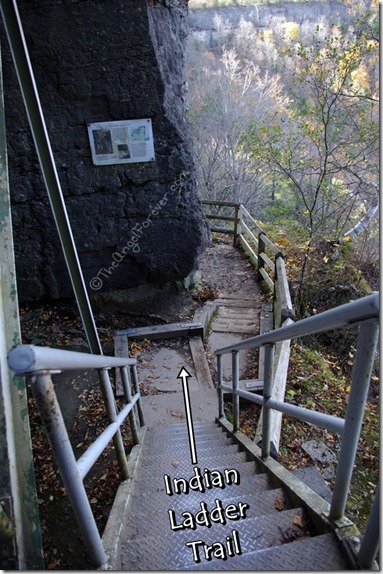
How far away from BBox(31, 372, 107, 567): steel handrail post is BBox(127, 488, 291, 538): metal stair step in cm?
73

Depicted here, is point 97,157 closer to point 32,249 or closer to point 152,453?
point 32,249

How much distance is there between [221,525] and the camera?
1892mm

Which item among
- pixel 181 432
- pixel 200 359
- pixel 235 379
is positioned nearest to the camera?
pixel 235 379

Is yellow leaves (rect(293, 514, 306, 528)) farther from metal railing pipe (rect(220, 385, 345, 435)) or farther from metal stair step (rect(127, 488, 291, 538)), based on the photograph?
metal railing pipe (rect(220, 385, 345, 435))

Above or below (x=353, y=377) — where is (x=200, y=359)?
below

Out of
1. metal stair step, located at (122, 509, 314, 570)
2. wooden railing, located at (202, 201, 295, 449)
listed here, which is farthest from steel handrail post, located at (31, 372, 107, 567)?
wooden railing, located at (202, 201, 295, 449)

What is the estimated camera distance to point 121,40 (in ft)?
16.3

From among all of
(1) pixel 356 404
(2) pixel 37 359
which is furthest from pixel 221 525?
(2) pixel 37 359

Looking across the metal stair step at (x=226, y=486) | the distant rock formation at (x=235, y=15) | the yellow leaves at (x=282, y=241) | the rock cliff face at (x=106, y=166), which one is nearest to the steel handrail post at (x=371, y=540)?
the metal stair step at (x=226, y=486)

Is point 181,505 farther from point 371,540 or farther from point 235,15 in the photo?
point 235,15

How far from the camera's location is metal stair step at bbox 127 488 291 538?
6.50 ft

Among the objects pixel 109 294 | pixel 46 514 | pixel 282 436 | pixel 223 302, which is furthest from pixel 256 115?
pixel 46 514

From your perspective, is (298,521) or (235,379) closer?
(298,521)

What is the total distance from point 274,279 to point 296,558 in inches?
211
